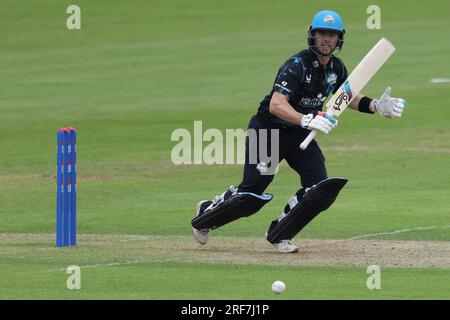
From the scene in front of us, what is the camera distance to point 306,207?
11586 mm

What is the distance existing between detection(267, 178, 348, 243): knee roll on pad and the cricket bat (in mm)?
678

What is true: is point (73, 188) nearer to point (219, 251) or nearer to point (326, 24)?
point (219, 251)

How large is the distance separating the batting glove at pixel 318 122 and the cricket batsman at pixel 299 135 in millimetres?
201

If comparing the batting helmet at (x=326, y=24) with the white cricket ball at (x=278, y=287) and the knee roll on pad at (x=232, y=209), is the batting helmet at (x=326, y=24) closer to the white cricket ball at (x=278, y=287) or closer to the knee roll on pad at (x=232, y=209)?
the knee roll on pad at (x=232, y=209)

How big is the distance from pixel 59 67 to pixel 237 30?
8250mm

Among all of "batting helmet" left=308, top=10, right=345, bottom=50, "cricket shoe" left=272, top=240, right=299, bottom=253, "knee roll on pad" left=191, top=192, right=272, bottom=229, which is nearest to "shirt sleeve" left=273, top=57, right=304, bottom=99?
"batting helmet" left=308, top=10, right=345, bottom=50

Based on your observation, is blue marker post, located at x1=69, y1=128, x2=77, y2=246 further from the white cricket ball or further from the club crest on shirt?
the white cricket ball

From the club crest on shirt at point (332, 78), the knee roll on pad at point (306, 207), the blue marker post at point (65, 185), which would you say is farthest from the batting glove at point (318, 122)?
the blue marker post at point (65, 185)

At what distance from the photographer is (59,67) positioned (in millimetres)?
32406

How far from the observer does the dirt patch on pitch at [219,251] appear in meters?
11.2

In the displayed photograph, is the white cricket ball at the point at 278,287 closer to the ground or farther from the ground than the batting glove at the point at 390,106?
closer to the ground

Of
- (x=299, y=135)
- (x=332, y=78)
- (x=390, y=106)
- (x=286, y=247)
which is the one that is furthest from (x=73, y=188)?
(x=390, y=106)

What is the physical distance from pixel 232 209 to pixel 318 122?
1.24 m
